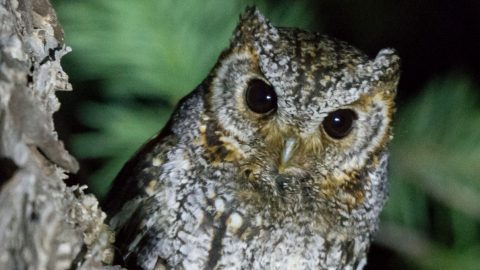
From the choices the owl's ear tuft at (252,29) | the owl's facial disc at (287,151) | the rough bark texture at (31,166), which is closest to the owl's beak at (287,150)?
the owl's facial disc at (287,151)

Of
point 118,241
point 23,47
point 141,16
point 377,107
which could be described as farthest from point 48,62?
point 377,107

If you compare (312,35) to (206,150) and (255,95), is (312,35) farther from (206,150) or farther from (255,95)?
(206,150)

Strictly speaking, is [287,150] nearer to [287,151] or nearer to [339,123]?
[287,151]

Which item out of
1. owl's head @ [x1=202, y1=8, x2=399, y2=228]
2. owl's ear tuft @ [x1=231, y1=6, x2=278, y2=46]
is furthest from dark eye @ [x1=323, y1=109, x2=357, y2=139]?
owl's ear tuft @ [x1=231, y1=6, x2=278, y2=46]

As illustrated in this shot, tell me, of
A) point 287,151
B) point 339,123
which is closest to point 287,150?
point 287,151

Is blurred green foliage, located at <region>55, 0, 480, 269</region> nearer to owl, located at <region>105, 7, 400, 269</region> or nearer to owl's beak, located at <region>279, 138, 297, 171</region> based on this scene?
owl, located at <region>105, 7, 400, 269</region>

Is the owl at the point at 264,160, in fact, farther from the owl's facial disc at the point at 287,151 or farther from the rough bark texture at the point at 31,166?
the rough bark texture at the point at 31,166
